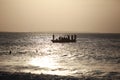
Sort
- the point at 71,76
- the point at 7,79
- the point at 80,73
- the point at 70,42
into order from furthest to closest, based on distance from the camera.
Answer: the point at 70,42 → the point at 80,73 → the point at 71,76 → the point at 7,79

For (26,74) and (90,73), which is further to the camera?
(90,73)

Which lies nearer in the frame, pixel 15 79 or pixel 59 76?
pixel 15 79

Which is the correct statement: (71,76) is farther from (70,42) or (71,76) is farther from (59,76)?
(70,42)

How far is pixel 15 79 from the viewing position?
25094mm

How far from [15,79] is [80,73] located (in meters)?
8.04

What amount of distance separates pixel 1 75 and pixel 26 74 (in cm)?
265

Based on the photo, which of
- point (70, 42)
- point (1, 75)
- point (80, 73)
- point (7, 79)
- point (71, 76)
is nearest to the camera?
point (7, 79)

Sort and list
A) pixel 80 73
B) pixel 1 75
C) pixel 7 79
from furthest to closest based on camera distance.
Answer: pixel 80 73 → pixel 1 75 → pixel 7 79

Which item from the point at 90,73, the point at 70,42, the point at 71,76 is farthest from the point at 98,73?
the point at 70,42

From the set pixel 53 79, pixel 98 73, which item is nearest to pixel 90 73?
pixel 98 73

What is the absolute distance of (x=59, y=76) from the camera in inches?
1099

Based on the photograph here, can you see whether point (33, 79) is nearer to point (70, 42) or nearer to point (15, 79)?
point (15, 79)

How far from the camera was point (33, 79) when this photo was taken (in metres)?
25.5

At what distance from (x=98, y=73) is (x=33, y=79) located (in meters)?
8.44
